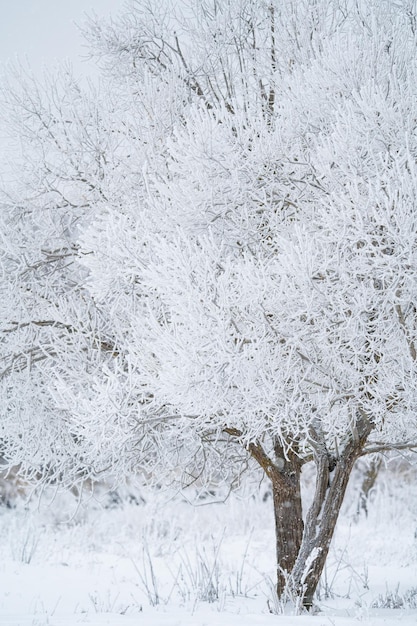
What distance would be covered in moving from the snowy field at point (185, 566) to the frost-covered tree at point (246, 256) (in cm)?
76

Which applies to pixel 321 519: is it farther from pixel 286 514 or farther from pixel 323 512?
pixel 286 514

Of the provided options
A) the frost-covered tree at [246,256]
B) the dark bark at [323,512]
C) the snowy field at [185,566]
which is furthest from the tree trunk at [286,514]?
the dark bark at [323,512]

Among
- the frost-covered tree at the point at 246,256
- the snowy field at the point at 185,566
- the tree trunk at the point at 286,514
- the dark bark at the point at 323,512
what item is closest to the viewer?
the frost-covered tree at the point at 246,256

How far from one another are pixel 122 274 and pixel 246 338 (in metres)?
1.16

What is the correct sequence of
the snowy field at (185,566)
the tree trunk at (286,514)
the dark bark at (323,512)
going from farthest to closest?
the tree trunk at (286,514)
the dark bark at (323,512)
the snowy field at (185,566)

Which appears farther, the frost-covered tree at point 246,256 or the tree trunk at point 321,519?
the tree trunk at point 321,519

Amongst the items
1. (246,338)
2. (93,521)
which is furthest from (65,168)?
(93,521)

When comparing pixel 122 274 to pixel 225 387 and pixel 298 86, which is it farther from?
pixel 298 86

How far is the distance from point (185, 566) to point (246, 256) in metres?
3.19

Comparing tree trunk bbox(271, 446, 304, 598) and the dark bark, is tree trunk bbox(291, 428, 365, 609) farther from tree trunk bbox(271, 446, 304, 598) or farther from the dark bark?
tree trunk bbox(271, 446, 304, 598)

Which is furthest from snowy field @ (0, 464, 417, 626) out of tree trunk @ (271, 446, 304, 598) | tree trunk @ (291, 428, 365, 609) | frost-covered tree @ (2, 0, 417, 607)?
frost-covered tree @ (2, 0, 417, 607)

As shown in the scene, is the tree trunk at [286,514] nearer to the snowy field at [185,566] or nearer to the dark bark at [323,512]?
the snowy field at [185,566]

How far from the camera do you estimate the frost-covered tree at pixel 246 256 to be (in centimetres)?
399

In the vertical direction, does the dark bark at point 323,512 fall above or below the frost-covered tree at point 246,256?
below
